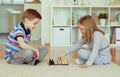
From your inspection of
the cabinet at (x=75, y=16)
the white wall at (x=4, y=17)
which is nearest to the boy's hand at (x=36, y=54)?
the cabinet at (x=75, y=16)

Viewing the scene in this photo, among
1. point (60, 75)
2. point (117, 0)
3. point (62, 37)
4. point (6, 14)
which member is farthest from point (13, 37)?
point (6, 14)

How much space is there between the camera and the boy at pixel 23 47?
2.21m

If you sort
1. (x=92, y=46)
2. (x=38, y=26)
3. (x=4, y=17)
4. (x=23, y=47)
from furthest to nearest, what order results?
(x=4, y=17)
(x=38, y=26)
(x=92, y=46)
(x=23, y=47)

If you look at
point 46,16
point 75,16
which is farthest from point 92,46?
point 46,16

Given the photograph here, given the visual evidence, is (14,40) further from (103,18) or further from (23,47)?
(103,18)

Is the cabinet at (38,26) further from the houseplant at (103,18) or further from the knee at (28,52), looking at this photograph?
the knee at (28,52)

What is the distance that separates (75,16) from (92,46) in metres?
1.99

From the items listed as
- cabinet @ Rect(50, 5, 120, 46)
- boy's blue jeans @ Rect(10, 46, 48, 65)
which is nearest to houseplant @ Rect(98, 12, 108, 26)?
cabinet @ Rect(50, 5, 120, 46)

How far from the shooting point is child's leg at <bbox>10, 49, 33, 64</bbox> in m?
2.21

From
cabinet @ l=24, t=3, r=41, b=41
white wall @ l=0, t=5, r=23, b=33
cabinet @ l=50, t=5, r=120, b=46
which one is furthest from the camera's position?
white wall @ l=0, t=5, r=23, b=33

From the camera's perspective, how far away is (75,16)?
4.24 m

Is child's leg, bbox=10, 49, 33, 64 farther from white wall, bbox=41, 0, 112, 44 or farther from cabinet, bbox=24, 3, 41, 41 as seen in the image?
cabinet, bbox=24, 3, 41, 41

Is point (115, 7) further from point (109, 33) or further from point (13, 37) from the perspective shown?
point (13, 37)

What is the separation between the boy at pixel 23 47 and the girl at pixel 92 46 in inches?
15.5
